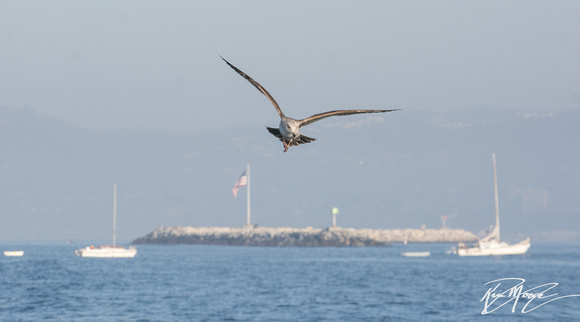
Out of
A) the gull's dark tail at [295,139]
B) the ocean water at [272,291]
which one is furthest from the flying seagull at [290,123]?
the ocean water at [272,291]

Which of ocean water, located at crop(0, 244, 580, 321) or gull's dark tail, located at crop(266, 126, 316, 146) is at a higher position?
gull's dark tail, located at crop(266, 126, 316, 146)

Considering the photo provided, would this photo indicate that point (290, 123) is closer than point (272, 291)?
Yes

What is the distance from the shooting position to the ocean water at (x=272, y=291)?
9356cm

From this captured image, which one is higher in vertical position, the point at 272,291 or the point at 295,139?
the point at 295,139

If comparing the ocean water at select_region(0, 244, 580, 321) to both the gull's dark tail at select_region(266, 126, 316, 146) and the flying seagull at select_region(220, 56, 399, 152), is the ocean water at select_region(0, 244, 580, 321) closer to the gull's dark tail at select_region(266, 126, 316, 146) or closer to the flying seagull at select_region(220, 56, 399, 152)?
the gull's dark tail at select_region(266, 126, 316, 146)

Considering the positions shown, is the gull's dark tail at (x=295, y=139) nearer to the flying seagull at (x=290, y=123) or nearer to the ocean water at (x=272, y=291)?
the flying seagull at (x=290, y=123)

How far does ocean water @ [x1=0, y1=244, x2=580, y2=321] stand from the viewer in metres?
93.6

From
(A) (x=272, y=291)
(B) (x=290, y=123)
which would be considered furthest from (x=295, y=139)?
(A) (x=272, y=291)

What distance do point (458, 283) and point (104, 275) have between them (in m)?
65.7

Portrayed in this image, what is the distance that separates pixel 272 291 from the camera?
119625 mm

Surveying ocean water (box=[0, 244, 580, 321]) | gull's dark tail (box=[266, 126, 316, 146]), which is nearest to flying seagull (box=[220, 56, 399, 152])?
gull's dark tail (box=[266, 126, 316, 146])

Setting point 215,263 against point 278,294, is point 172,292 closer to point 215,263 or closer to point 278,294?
point 278,294

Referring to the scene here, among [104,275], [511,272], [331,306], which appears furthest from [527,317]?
[104,275]

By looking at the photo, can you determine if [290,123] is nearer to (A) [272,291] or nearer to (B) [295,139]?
(B) [295,139]
